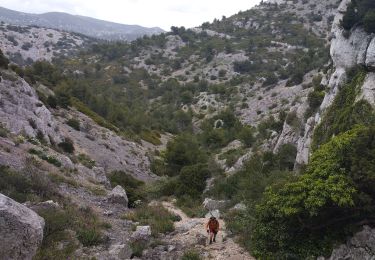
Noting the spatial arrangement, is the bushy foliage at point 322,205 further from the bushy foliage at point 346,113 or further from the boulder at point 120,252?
the boulder at point 120,252

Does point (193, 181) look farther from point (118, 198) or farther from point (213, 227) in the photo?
point (213, 227)

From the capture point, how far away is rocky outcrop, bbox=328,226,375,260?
43.3 feet

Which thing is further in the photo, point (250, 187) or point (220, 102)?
point (220, 102)

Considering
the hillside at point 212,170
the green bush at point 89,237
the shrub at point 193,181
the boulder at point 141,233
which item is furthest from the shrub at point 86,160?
the green bush at point 89,237

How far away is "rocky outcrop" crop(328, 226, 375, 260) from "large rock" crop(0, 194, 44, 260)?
30.3ft

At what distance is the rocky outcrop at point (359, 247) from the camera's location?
13.2 metres

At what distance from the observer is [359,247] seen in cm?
1348

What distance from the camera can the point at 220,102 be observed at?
80.7 meters

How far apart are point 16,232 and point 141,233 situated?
7.01 m

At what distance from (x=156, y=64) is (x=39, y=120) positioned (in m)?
80.1

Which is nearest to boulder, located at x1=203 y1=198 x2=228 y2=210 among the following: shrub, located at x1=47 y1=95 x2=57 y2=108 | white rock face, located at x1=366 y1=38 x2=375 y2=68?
white rock face, located at x1=366 y1=38 x2=375 y2=68

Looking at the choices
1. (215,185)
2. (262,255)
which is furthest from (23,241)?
(215,185)

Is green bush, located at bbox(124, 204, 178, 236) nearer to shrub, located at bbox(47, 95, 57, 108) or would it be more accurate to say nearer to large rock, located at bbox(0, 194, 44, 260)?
large rock, located at bbox(0, 194, 44, 260)

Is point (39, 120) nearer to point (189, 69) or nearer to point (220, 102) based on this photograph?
point (220, 102)
